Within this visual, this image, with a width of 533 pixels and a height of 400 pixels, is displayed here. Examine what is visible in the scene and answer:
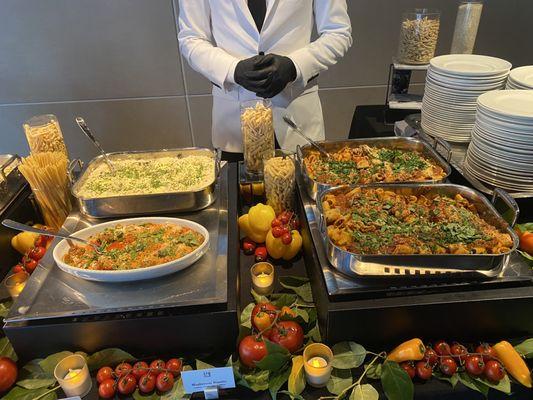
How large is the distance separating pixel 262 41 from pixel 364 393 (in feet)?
4.78

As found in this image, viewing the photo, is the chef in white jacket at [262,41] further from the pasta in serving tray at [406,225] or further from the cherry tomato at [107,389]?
the cherry tomato at [107,389]

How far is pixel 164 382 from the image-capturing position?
0.87 m

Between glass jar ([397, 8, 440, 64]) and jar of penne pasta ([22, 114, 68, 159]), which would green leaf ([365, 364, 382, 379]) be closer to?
jar of penne pasta ([22, 114, 68, 159])

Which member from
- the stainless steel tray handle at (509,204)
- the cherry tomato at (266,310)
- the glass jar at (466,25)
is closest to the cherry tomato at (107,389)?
the cherry tomato at (266,310)

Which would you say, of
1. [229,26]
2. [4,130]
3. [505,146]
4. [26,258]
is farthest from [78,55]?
[505,146]

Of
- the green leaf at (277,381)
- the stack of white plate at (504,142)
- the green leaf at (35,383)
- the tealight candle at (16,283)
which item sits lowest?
the green leaf at (35,383)

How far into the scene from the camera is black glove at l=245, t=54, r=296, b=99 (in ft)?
5.16

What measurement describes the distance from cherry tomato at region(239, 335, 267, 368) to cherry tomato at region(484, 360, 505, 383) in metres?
0.48

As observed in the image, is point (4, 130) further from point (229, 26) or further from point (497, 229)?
point (497, 229)

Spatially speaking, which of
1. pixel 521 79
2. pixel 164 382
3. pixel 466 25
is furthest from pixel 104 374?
pixel 466 25

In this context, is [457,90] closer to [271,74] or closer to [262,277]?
[271,74]

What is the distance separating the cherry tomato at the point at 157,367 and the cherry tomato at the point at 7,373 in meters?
0.31

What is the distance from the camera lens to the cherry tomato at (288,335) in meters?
0.93

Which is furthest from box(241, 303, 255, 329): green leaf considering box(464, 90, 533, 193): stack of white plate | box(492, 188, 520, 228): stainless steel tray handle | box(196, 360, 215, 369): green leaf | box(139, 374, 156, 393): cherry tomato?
box(464, 90, 533, 193): stack of white plate
